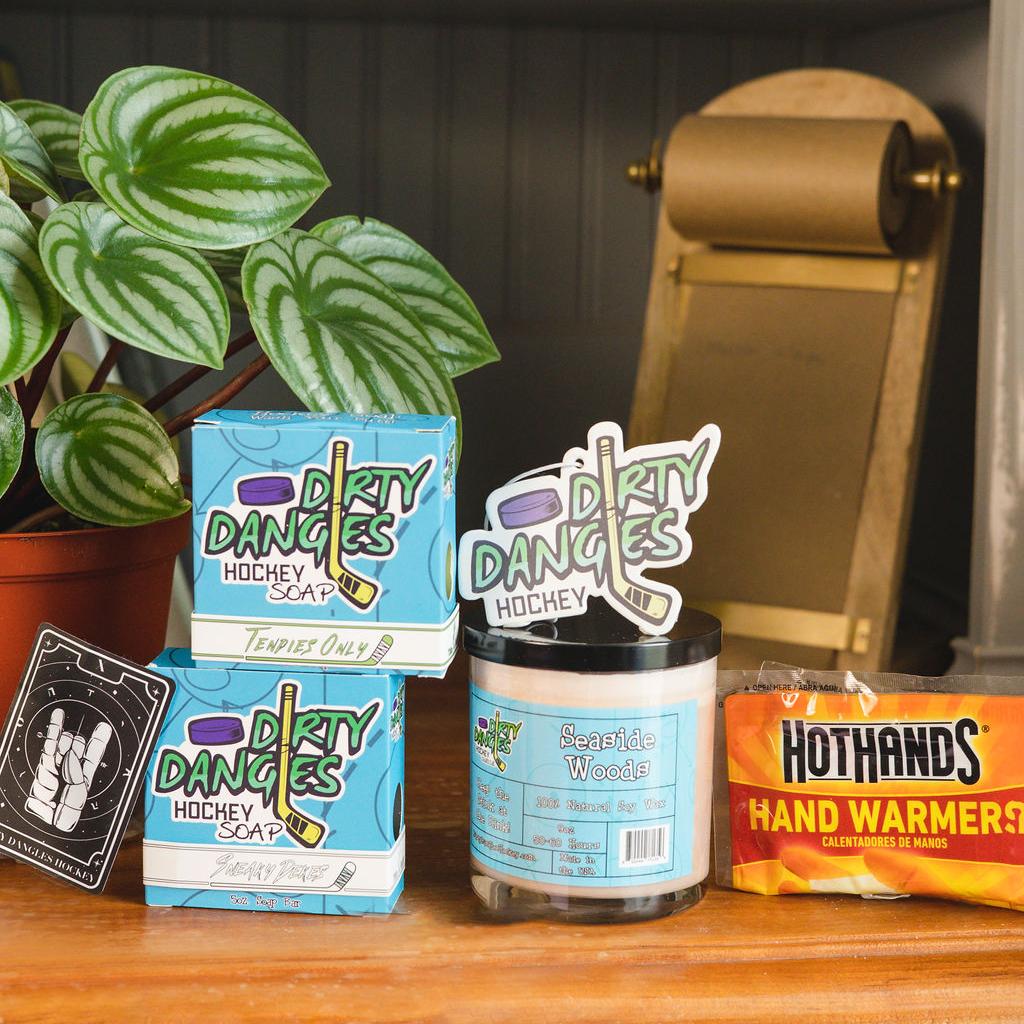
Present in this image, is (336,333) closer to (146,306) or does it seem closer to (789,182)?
(146,306)

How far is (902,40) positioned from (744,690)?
3.03ft

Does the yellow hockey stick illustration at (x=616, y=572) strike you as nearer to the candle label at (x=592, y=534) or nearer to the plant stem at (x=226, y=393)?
the candle label at (x=592, y=534)

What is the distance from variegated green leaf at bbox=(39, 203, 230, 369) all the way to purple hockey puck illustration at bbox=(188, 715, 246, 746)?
0.17 m

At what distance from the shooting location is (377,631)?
22.2 inches

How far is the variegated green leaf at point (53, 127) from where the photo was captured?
2.41 feet

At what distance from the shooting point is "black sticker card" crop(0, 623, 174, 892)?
59 centimetres

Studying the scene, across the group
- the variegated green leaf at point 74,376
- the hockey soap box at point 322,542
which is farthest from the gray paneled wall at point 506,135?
the hockey soap box at point 322,542

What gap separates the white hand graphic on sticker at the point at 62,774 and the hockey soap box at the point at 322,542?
9 cm

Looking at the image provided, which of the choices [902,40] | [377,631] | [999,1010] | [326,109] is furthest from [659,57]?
[999,1010]

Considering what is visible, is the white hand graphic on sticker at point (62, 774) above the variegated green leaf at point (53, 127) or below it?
below

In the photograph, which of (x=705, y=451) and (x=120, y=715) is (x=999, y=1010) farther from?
(x=120, y=715)

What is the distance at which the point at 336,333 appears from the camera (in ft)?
1.96

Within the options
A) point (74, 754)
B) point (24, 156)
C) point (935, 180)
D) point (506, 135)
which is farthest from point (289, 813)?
point (506, 135)

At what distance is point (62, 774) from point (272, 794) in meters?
0.11
